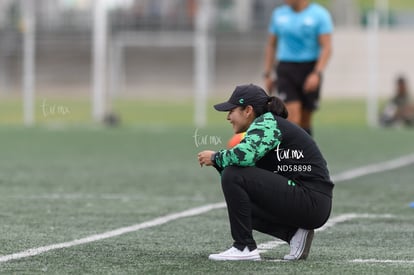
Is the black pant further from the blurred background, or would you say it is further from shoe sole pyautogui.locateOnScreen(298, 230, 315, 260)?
the blurred background

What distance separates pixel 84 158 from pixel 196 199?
19.8 ft

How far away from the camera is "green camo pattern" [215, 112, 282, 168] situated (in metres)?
6.79

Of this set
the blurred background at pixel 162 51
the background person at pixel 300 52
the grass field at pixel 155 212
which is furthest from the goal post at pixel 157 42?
the background person at pixel 300 52

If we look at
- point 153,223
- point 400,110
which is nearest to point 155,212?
point 153,223

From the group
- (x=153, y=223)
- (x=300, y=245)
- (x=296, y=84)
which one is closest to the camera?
(x=300, y=245)

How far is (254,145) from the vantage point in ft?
22.3

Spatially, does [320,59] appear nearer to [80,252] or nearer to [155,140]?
[80,252]

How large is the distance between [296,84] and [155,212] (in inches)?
144

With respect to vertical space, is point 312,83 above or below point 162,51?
above

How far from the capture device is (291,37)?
13039 mm

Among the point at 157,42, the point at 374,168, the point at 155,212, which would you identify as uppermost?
the point at 155,212

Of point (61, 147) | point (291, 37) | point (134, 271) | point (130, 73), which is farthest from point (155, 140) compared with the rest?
point (130, 73)

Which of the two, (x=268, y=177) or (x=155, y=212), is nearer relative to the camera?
(x=268, y=177)

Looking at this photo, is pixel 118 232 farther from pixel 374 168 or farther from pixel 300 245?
pixel 374 168
